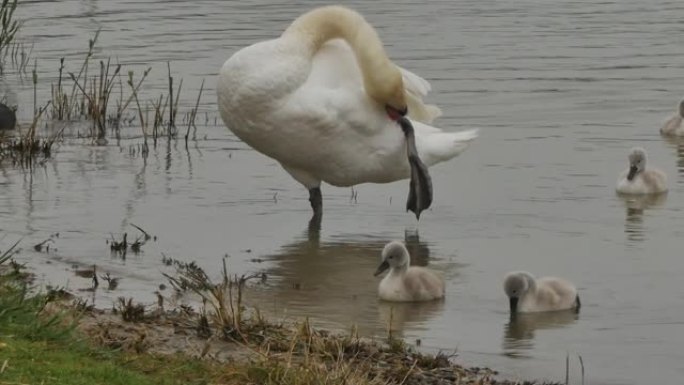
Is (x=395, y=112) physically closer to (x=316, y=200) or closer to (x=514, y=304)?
(x=316, y=200)

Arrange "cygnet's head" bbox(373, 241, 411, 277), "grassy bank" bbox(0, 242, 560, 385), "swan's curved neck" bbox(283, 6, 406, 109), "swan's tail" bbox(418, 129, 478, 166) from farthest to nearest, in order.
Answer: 1. "swan's tail" bbox(418, 129, 478, 166)
2. "swan's curved neck" bbox(283, 6, 406, 109)
3. "cygnet's head" bbox(373, 241, 411, 277)
4. "grassy bank" bbox(0, 242, 560, 385)

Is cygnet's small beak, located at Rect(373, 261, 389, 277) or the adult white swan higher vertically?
the adult white swan

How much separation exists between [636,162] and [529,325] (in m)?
4.07

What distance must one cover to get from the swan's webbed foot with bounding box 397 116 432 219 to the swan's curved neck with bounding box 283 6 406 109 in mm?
228

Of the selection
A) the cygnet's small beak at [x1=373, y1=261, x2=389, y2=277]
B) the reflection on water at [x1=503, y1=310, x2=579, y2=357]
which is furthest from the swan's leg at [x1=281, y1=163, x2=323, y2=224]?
the reflection on water at [x1=503, y1=310, x2=579, y2=357]

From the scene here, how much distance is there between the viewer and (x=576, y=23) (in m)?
23.3

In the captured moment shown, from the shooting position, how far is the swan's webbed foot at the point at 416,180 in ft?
36.9

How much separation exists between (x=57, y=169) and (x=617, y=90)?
6853mm

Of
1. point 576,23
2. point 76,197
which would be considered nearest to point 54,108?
point 76,197

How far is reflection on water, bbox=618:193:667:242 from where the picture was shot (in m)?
11.0

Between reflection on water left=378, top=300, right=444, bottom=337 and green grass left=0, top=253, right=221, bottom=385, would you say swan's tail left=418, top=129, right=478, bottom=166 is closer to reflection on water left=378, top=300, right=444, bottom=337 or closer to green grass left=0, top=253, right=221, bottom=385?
reflection on water left=378, top=300, right=444, bottom=337

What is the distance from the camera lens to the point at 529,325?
8.71 meters

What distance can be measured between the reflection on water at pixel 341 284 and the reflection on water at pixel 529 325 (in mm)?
492

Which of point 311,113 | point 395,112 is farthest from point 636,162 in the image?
point 311,113
